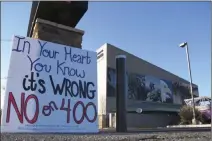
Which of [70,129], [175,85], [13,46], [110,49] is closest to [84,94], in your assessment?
[70,129]

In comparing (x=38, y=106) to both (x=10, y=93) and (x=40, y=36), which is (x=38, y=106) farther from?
(x=40, y=36)

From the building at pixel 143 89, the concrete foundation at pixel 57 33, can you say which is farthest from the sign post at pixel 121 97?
the building at pixel 143 89

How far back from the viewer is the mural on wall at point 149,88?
124ft

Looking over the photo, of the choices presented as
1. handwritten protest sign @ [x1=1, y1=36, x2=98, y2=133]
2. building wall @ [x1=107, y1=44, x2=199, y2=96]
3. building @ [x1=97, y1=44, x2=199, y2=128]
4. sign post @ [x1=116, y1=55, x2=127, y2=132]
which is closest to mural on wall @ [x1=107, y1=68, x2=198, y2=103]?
building @ [x1=97, y1=44, x2=199, y2=128]

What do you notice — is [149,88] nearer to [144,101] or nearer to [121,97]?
[144,101]

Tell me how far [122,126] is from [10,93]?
6.55 ft

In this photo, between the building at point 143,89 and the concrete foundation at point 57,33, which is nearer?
the concrete foundation at point 57,33

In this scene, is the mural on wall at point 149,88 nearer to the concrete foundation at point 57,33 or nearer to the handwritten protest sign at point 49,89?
the concrete foundation at point 57,33

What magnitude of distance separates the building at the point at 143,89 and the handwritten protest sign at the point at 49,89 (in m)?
24.7

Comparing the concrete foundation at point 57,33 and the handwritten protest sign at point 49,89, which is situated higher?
the concrete foundation at point 57,33

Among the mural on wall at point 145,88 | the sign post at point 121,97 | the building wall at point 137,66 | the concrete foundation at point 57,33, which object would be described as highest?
the building wall at point 137,66

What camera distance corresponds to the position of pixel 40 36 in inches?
181

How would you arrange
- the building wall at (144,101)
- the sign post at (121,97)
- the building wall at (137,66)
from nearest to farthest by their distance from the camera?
the sign post at (121,97)
the building wall at (144,101)
the building wall at (137,66)

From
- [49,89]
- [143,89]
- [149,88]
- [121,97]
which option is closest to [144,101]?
[143,89]
